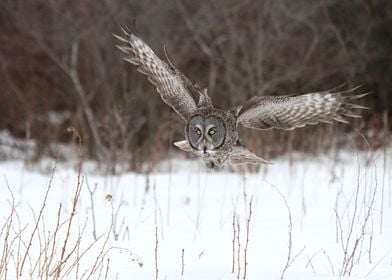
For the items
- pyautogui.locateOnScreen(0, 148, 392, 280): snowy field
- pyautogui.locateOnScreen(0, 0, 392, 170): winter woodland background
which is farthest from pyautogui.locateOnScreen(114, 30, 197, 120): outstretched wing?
pyautogui.locateOnScreen(0, 0, 392, 170): winter woodland background

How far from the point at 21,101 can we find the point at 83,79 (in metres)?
1.22

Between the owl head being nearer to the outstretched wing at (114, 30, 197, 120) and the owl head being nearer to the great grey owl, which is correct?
the great grey owl

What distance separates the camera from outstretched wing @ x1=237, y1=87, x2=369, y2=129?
457 cm

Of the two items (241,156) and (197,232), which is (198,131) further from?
(197,232)

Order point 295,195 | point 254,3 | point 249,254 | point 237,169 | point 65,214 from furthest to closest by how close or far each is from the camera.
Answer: point 254,3 → point 237,169 → point 295,195 → point 65,214 → point 249,254

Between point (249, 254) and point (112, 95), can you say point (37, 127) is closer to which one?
point (112, 95)

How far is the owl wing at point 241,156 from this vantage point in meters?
4.81

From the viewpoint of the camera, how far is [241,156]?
4895mm

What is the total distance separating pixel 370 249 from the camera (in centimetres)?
378

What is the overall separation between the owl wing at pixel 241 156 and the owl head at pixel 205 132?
19 cm

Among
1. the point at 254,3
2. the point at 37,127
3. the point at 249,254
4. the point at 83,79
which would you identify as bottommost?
A: the point at 249,254

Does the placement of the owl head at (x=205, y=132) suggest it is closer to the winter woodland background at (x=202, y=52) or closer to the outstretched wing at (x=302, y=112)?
the outstretched wing at (x=302, y=112)

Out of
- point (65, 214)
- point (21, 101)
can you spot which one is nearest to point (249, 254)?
point (65, 214)

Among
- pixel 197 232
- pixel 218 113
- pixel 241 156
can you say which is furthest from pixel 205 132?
pixel 197 232
